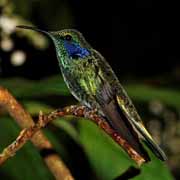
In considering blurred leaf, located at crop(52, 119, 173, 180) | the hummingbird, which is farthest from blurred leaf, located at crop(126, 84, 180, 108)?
the hummingbird

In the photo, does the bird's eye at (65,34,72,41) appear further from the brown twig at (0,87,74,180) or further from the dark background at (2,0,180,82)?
the dark background at (2,0,180,82)

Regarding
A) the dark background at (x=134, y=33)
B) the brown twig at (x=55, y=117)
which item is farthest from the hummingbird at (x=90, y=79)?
the dark background at (x=134, y=33)

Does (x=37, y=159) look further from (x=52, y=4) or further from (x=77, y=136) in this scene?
(x=52, y=4)

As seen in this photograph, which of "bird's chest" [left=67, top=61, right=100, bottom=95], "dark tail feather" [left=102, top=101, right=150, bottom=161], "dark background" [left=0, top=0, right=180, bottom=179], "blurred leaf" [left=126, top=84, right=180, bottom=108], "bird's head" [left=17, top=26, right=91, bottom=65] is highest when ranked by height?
"bird's head" [left=17, top=26, right=91, bottom=65]

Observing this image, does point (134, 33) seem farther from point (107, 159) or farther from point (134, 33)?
point (107, 159)

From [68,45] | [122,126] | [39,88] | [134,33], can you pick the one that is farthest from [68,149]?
[134,33]
